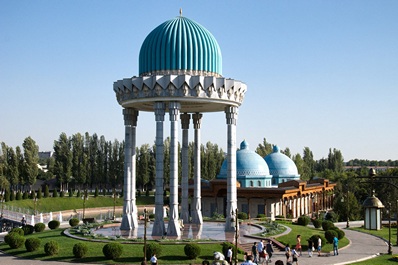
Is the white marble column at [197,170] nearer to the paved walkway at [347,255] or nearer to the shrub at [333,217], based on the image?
the paved walkway at [347,255]

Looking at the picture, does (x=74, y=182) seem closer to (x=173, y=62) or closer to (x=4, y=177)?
(x=4, y=177)

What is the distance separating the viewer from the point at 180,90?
38.9 metres

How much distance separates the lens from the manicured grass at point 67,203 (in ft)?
262

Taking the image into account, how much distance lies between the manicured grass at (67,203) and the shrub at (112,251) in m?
50.9

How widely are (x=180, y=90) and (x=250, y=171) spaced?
1617 inches

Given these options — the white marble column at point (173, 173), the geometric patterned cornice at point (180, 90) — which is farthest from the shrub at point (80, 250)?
the geometric patterned cornice at point (180, 90)

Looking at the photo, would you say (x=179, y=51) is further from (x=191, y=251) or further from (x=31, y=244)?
(x=31, y=244)

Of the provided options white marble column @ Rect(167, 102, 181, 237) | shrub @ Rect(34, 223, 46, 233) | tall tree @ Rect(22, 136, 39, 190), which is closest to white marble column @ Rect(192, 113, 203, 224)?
white marble column @ Rect(167, 102, 181, 237)

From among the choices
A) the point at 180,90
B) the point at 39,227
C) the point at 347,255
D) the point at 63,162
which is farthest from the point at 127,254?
the point at 63,162

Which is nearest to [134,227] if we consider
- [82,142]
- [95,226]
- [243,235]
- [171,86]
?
[95,226]

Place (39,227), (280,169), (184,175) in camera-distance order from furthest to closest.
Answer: (280,169), (184,175), (39,227)

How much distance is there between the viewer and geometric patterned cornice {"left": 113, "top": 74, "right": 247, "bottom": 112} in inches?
1533

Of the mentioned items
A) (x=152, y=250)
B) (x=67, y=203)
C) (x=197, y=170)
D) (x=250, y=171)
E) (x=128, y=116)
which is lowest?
(x=67, y=203)

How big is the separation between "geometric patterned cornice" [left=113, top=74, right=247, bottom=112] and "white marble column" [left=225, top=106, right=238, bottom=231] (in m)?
0.99
